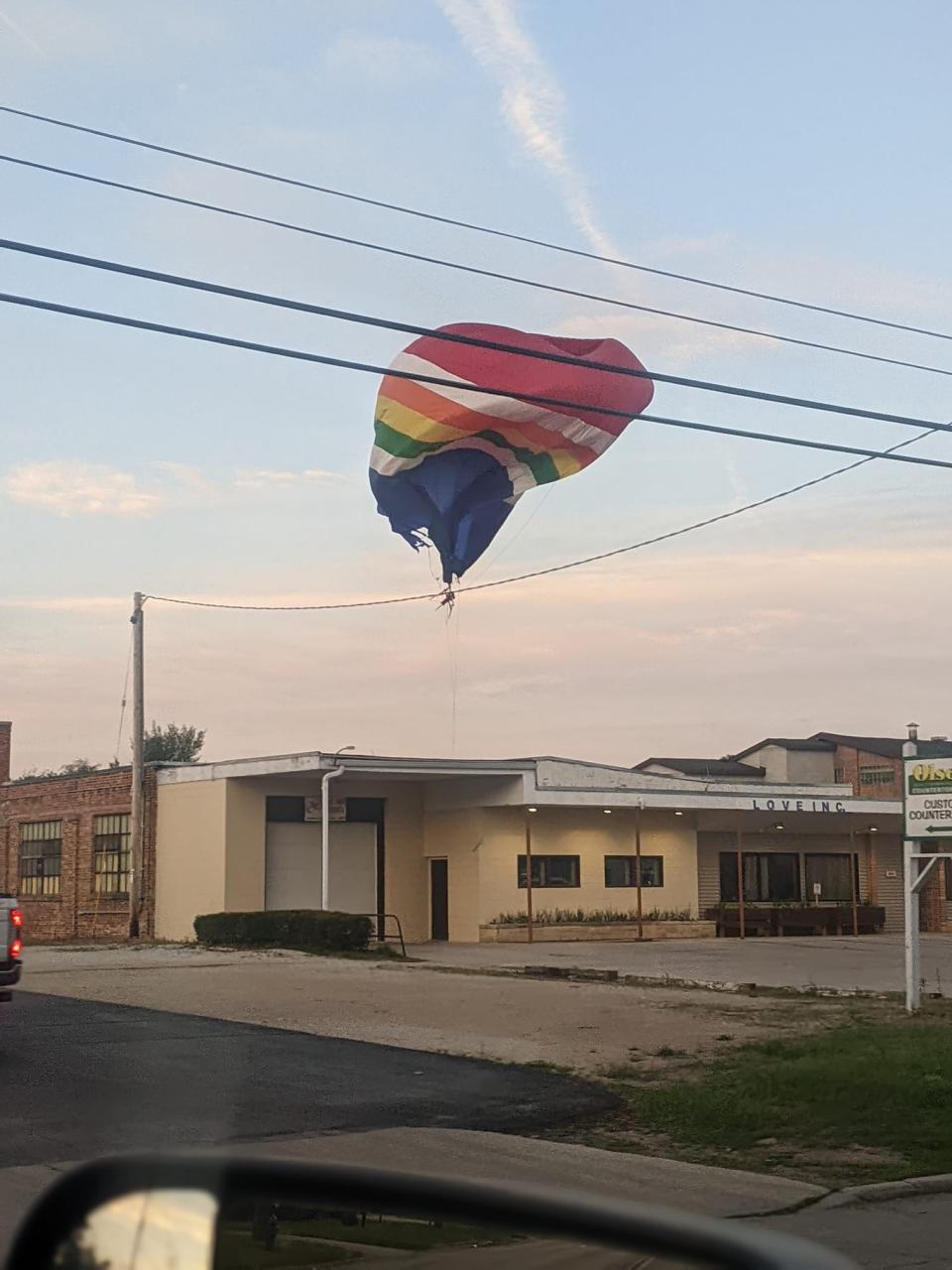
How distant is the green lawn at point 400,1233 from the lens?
2318mm

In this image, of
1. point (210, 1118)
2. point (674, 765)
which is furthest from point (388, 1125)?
point (674, 765)

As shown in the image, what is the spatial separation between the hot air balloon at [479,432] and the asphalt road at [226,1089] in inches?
308

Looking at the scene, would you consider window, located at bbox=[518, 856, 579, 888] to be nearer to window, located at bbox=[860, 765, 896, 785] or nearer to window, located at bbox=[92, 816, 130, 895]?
window, located at bbox=[92, 816, 130, 895]

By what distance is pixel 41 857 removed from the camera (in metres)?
48.6

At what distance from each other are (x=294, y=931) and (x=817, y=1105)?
23412 millimetres

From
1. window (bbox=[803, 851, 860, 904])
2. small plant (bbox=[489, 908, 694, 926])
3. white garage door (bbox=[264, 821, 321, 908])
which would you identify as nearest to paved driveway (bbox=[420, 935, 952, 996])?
small plant (bbox=[489, 908, 694, 926])

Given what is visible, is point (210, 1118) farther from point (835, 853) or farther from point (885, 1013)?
point (835, 853)

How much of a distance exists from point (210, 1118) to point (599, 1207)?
10633 mm

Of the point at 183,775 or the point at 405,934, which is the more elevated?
the point at 183,775

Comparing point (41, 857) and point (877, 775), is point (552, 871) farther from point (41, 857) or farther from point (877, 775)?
point (877, 775)

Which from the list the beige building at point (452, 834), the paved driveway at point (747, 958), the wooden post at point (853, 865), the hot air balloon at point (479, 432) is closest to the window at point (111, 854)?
the beige building at point (452, 834)

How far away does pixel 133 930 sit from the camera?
41188 mm

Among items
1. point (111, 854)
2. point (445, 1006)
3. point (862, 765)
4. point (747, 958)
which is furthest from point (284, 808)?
point (862, 765)

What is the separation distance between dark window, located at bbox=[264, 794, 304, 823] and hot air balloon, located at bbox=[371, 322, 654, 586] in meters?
20.3
